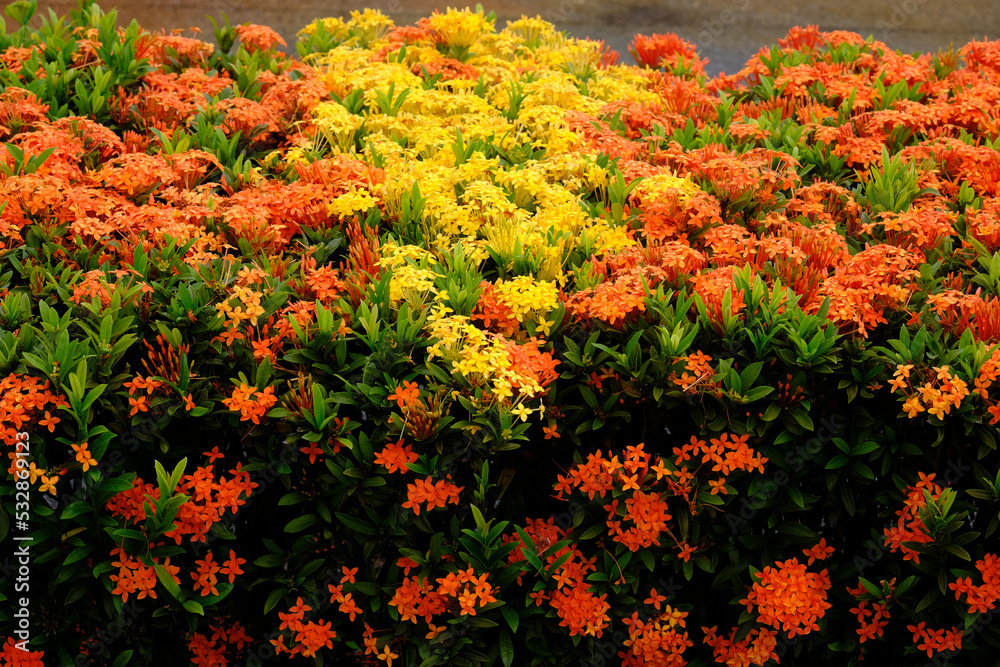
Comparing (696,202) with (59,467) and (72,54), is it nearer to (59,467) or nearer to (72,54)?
(59,467)

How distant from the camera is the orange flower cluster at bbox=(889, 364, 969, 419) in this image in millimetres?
2729

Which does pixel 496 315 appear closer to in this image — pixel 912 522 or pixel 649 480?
pixel 649 480

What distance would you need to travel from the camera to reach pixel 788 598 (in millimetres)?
2980

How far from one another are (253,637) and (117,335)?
121 cm

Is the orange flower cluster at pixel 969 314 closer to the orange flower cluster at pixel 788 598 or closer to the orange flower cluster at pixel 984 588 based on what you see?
the orange flower cluster at pixel 984 588

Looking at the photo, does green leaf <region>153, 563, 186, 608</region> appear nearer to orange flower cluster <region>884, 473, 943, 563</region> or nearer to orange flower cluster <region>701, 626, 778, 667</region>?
orange flower cluster <region>701, 626, 778, 667</region>

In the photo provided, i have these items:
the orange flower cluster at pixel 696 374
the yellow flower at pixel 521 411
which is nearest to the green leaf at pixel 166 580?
the yellow flower at pixel 521 411

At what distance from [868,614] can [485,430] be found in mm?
1535

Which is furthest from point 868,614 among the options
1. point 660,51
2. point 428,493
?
point 660,51

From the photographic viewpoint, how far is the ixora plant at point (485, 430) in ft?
9.32

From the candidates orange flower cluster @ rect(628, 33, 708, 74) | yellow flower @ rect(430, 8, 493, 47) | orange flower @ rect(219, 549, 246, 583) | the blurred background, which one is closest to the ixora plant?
orange flower @ rect(219, 549, 246, 583)

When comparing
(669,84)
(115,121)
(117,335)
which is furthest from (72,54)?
(669,84)

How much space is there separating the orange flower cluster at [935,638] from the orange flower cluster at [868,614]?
0.31ft

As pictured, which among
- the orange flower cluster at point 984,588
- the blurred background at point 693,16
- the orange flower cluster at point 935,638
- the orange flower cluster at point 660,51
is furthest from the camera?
the blurred background at point 693,16
